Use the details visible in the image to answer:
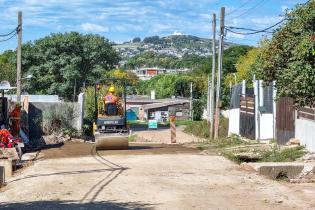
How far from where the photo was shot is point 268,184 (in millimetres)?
15656

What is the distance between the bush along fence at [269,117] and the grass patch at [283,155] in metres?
0.46

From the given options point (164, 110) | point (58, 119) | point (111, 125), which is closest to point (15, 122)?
point (58, 119)

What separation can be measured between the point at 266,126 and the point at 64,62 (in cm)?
3969

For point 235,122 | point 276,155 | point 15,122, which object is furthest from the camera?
point 235,122

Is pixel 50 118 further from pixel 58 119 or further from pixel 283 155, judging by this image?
pixel 283 155

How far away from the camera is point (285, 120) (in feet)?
88.2

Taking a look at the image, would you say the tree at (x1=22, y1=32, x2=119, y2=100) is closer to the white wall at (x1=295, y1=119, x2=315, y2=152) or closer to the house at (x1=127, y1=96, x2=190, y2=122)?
the house at (x1=127, y1=96, x2=190, y2=122)

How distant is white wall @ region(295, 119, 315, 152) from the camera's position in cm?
2177

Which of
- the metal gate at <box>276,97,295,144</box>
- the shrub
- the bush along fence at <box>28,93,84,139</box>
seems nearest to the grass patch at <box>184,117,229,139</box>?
the bush along fence at <box>28,93,84,139</box>

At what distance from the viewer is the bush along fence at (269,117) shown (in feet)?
77.0

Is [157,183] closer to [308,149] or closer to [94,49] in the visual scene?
[308,149]

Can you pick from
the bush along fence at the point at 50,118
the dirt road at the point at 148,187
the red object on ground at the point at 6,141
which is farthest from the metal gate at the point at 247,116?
the red object on ground at the point at 6,141

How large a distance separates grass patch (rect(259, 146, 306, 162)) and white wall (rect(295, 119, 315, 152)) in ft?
1.03

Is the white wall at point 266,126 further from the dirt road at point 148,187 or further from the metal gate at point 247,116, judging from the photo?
the dirt road at point 148,187
